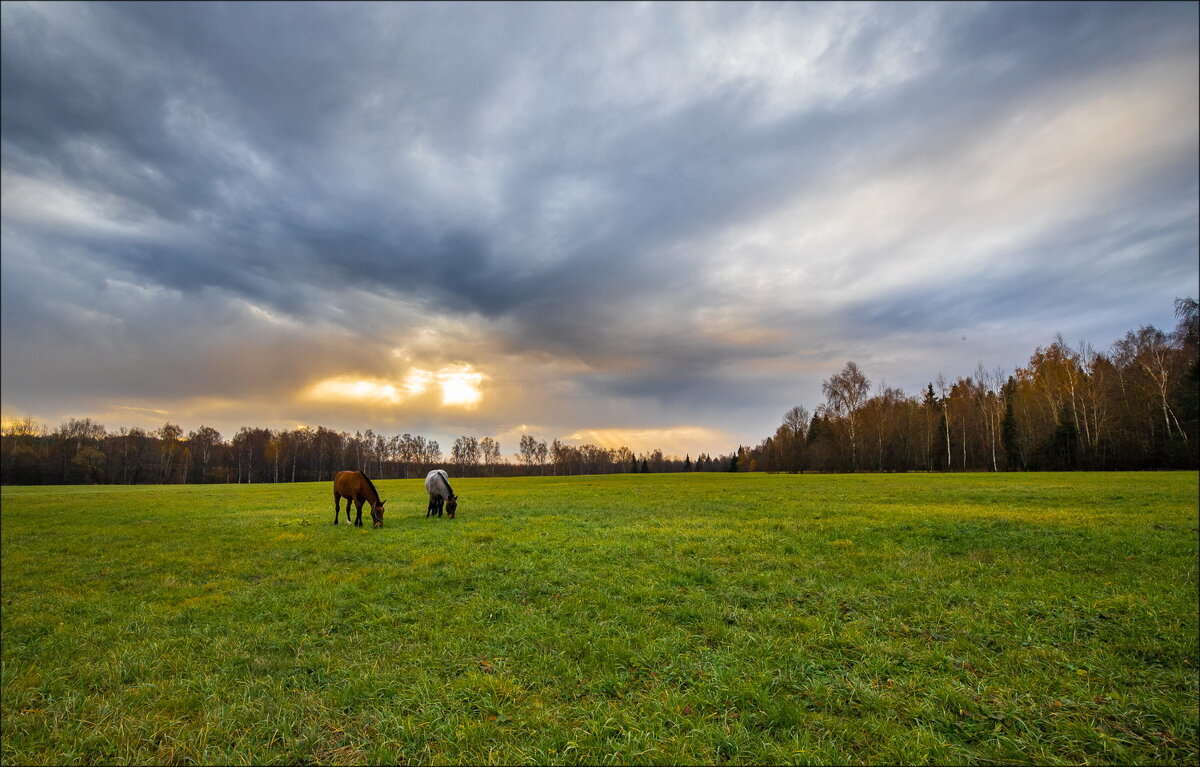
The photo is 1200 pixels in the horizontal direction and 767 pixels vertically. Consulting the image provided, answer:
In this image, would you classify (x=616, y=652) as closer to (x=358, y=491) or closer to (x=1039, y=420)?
(x=358, y=491)

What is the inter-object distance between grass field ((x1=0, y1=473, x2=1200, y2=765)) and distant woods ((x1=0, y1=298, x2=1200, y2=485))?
48.4m

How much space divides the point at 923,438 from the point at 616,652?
94684 millimetres

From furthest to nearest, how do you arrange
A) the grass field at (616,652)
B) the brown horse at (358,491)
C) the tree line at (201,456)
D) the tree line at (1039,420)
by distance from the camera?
1. the tree line at (201,456)
2. the tree line at (1039,420)
3. the brown horse at (358,491)
4. the grass field at (616,652)

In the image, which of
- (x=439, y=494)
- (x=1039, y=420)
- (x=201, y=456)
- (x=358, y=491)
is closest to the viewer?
(x=358, y=491)

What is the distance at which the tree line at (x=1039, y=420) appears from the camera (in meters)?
56.4

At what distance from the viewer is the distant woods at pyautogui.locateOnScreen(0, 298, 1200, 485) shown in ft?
192

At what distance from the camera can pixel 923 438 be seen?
83312mm

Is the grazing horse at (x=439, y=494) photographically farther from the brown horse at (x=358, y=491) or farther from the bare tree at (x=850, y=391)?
the bare tree at (x=850, y=391)

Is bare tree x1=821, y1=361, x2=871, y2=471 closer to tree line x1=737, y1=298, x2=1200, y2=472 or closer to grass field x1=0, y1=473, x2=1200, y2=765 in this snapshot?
tree line x1=737, y1=298, x2=1200, y2=472

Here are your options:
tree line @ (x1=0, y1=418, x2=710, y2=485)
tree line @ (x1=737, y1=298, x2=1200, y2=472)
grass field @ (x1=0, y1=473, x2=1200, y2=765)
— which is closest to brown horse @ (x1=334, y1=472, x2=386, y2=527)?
grass field @ (x1=0, y1=473, x2=1200, y2=765)

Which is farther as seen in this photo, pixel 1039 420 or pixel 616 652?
pixel 1039 420

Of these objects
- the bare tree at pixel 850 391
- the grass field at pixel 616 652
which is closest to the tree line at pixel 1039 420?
the bare tree at pixel 850 391

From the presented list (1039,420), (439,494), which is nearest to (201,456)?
(439,494)

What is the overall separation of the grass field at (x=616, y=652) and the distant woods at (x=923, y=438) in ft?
159
